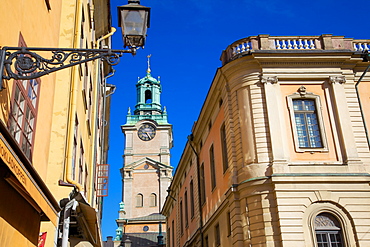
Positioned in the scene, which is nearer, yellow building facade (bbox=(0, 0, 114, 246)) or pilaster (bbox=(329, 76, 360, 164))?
yellow building facade (bbox=(0, 0, 114, 246))

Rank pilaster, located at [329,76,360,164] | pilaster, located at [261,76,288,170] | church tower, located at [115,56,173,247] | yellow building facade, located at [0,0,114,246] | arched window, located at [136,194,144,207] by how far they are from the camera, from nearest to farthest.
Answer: yellow building facade, located at [0,0,114,246], pilaster, located at [261,76,288,170], pilaster, located at [329,76,360,164], church tower, located at [115,56,173,247], arched window, located at [136,194,144,207]

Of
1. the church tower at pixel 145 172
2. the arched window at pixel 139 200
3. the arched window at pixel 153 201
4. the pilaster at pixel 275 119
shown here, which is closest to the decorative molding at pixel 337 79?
the pilaster at pixel 275 119

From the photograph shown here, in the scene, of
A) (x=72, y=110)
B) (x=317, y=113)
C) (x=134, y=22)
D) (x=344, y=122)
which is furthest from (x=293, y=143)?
(x=134, y=22)

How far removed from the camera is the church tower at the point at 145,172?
200 ft

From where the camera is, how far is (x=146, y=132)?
2630 inches

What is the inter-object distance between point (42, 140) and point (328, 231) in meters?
10.7

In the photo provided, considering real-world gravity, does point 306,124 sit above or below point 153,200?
below

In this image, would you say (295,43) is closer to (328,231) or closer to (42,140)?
(328,231)

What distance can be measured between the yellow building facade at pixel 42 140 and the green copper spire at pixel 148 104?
53365 mm

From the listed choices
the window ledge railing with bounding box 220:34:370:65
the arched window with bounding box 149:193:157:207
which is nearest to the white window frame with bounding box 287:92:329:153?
the window ledge railing with bounding box 220:34:370:65

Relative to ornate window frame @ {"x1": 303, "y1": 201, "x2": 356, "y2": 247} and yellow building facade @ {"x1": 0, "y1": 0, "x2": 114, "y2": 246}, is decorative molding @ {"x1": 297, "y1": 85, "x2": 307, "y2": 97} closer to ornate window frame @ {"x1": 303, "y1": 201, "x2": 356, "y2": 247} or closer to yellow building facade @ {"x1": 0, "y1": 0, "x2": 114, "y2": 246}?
ornate window frame @ {"x1": 303, "y1": 201, "x2": 356, "y2": 247}

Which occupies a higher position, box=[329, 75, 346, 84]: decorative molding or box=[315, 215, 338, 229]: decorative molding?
box=[329, 75, 346, 84]: decorative molding

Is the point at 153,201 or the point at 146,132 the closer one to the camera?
the point at 153,201

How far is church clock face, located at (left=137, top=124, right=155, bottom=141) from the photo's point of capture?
219 ft
